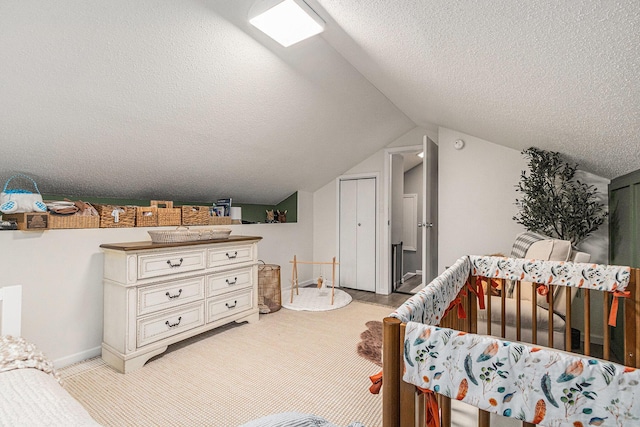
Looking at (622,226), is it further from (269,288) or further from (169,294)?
(169,294)

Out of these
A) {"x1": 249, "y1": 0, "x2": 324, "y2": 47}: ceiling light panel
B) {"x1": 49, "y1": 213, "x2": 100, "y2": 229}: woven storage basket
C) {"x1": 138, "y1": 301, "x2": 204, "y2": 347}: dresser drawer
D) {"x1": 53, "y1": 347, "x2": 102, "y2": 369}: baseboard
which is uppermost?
{"x1": 249, "y1": 0, "x2": 324, "y2": 47}: ceiling light panel

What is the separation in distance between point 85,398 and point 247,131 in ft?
7.17

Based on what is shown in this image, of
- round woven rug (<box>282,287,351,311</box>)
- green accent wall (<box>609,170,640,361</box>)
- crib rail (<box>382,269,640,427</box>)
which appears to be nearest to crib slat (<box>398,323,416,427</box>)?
crib rail (<box>382,269,640,427</box>)

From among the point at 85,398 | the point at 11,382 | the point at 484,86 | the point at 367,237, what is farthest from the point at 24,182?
the point at 367,237

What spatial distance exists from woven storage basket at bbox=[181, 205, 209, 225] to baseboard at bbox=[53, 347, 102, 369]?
3.99ft

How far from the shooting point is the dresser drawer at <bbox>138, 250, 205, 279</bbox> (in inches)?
88.6

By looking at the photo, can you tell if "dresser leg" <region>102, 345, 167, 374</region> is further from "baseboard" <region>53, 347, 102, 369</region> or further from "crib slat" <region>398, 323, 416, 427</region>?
"crib slat" <region>398, 323, 416, 427</region>

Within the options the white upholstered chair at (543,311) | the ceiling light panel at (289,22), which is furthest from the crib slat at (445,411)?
the ceiling light panel at (289,22)

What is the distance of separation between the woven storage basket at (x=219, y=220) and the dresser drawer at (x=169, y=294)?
81 cm

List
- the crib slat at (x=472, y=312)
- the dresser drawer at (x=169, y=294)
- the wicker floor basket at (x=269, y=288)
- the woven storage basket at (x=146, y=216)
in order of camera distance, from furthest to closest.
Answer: the wicker floor basket at (x=269, y=288) < the woven storage basket at (x=146, y=216) < the dresser drawer at (x=169, y=294) < the crib slat at (x=472, y=312)

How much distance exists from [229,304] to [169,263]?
2.40ft

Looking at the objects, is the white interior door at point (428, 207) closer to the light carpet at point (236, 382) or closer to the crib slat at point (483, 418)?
the light carpet at point (236, 382)

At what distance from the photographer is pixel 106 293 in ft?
7.68

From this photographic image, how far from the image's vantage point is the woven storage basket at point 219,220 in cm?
329
